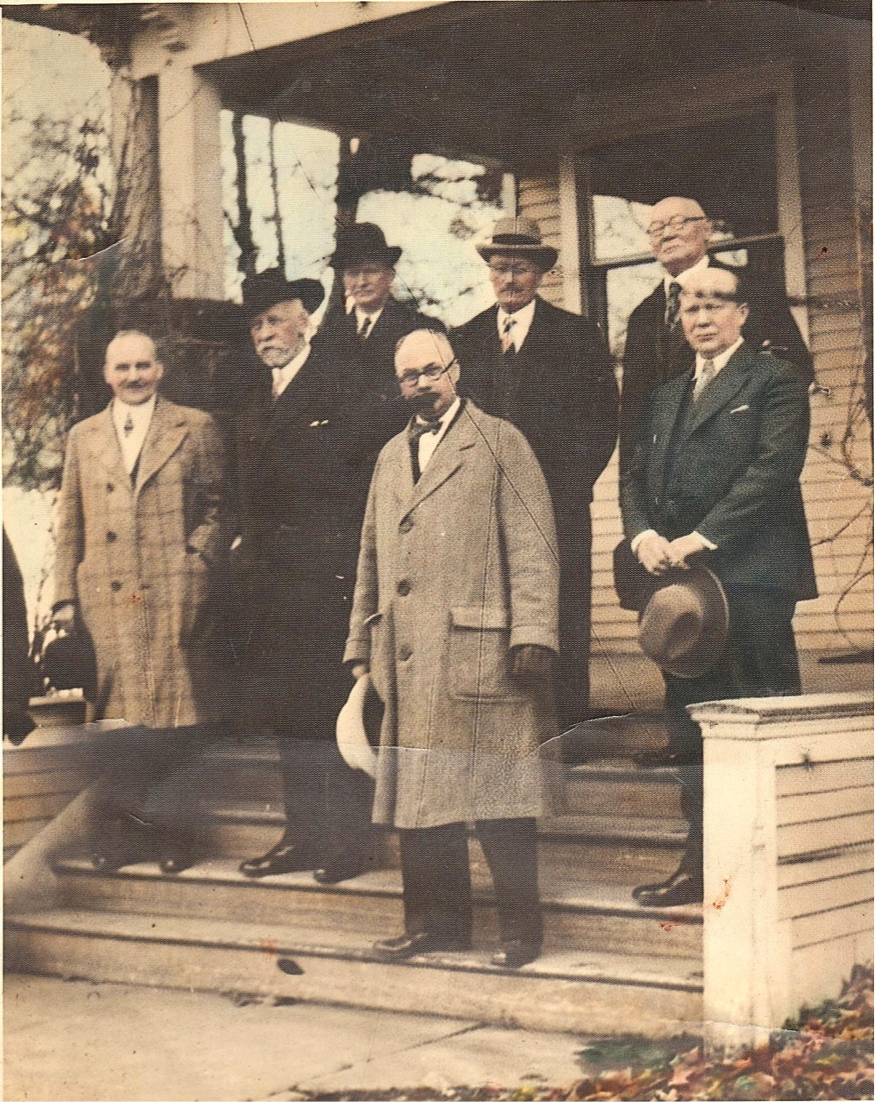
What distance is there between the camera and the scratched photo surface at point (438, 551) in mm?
3611

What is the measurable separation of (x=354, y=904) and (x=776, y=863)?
118cm

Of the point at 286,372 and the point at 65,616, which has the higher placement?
the point at 286,372

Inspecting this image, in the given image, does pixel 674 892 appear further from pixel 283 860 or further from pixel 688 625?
pixel 283 860

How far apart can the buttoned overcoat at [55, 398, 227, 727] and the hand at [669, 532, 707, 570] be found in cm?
131

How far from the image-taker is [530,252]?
3.76m

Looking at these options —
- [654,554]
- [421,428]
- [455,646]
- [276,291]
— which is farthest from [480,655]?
[276,291]

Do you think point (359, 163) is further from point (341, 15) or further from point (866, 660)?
point (866, 660)

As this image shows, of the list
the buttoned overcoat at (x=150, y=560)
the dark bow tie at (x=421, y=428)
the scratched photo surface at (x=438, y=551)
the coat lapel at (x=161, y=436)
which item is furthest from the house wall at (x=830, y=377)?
the coat lapel at (x=161, y=436)

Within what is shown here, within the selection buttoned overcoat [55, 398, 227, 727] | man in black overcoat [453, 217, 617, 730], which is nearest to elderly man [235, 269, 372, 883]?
buttoned overcoat [55, 398, 227, 727]

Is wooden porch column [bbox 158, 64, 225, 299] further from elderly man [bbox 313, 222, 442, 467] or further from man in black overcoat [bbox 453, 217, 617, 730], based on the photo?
man in black overcoat [bbox 453, 217, 617, 730]

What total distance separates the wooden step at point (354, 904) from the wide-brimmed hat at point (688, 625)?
647 millimetres

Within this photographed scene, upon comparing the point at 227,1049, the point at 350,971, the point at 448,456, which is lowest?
the point at 227,1049

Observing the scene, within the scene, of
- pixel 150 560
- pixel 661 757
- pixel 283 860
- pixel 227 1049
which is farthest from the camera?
pixel 150 560

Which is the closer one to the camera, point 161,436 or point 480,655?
point 480,655
